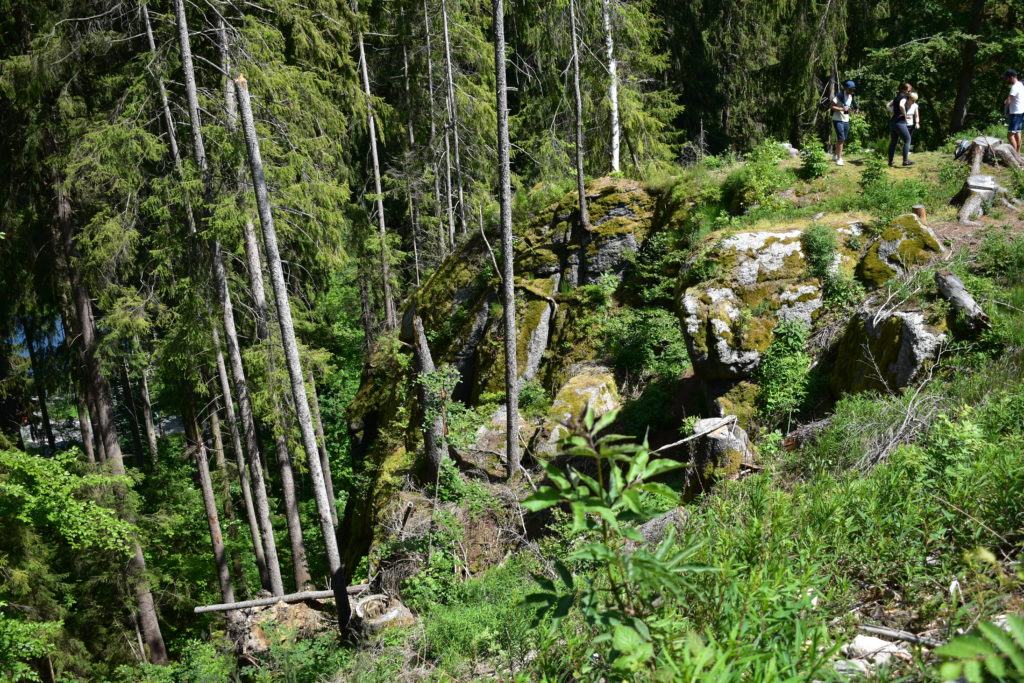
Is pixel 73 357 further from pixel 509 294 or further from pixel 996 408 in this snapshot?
pixel 996 408

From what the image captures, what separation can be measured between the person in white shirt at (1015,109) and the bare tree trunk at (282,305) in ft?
40.9

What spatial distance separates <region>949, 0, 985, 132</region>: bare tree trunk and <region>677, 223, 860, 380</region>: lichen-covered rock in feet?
22.9

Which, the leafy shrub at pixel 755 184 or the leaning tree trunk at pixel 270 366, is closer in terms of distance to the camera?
the leafy shrub at pixel 755 184

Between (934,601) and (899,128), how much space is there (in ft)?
37.0

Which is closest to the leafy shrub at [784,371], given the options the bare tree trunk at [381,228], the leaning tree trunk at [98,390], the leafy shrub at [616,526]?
the leafy shrub at [616,526]

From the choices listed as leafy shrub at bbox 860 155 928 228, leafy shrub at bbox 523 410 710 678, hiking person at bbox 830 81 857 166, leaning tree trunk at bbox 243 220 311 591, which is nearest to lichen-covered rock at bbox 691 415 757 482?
leafy shrub at bbox 860 155 928 228

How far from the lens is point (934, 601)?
9.87ft

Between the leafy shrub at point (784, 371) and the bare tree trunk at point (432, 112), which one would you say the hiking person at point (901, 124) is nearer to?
the leafy shrub at point (784, 371)

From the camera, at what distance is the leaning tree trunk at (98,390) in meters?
13.1

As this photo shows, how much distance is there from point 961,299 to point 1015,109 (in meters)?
6.73

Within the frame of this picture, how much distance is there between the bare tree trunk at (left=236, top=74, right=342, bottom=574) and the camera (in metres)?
8.55

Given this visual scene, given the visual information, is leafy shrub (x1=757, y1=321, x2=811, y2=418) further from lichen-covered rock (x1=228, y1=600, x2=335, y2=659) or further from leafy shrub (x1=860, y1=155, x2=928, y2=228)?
lichen-covered rock (x1=228, y1=600, x2=335, y2=659)

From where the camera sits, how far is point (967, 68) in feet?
43.7

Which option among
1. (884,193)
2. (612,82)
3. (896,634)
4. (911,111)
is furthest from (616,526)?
(612,82)
